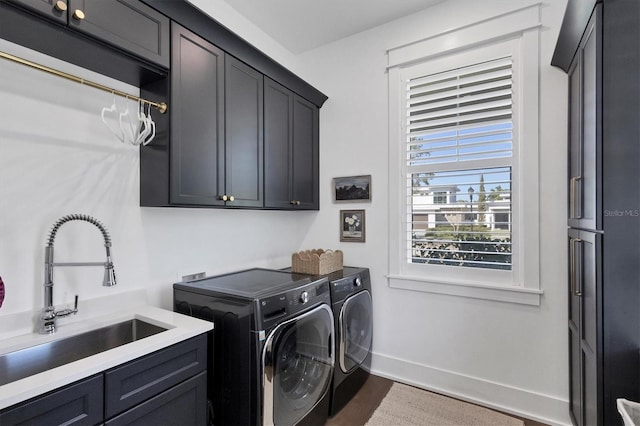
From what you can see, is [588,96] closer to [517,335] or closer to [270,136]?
[517,335]

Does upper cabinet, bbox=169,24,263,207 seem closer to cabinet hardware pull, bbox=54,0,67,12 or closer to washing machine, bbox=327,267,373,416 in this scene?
cabinet hardware pull, bbox=54,0,67,12

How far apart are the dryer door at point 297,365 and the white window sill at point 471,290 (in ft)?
2.57

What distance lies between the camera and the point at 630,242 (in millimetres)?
1291

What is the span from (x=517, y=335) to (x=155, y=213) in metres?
2.53

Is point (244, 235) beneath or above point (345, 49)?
beneath

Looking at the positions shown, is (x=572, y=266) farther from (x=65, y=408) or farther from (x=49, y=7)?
(x=49, y=7)

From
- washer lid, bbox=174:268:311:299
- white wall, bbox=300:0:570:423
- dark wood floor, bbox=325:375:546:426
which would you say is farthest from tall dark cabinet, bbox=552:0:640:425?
washer lid, bbox=174:268:311:299

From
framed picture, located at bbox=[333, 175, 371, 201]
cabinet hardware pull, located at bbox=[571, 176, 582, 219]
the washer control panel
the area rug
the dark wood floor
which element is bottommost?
the dark wood floor

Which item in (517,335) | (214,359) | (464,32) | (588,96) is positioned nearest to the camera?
(588,96)

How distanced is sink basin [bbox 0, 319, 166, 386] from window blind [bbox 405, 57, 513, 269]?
1.98 m

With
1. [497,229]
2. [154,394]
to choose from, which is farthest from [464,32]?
[154,394]

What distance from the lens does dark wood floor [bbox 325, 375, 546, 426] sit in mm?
2002

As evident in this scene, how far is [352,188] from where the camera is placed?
2.74 meters

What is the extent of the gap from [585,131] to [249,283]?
1.99m
